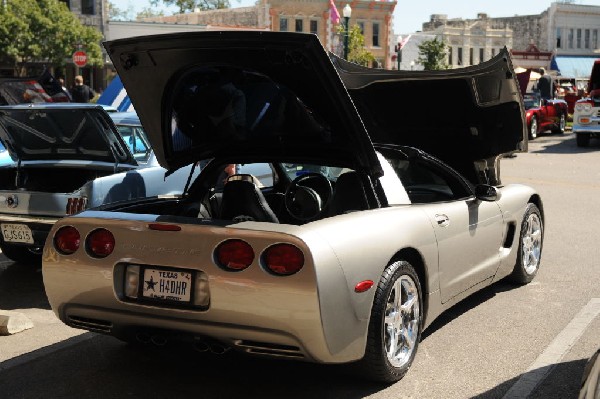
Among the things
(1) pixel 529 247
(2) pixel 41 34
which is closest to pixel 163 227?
(1) pixel 529 247

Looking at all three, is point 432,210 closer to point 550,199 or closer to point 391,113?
point 391,113

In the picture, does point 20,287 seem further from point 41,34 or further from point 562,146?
point 41,34

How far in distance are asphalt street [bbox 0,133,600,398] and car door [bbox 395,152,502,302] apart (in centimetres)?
39

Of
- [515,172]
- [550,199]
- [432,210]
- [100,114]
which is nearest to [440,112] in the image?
[432,210]

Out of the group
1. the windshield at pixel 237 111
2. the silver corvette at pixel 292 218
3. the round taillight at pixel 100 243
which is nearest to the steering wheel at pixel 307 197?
the silver corvette at pixel 292 218

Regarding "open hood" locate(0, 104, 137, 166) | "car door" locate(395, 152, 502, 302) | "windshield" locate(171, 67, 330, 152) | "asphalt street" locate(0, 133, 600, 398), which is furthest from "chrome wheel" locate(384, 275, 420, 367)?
"open hood" locate(0, 104, 137, 166)

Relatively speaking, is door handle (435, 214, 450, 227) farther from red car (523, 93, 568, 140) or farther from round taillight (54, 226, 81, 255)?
red car (523, 93, 568, 140)

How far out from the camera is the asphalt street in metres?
4.73

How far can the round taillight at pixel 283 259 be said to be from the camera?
13.7 feet

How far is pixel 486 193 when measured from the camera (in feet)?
20.0

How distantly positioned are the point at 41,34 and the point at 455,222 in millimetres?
41140

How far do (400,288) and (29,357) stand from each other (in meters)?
2.39

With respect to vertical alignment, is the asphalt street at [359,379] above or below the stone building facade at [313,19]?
below

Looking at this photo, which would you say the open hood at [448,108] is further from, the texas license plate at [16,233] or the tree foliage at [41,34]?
the tree foliage at [41,34]
